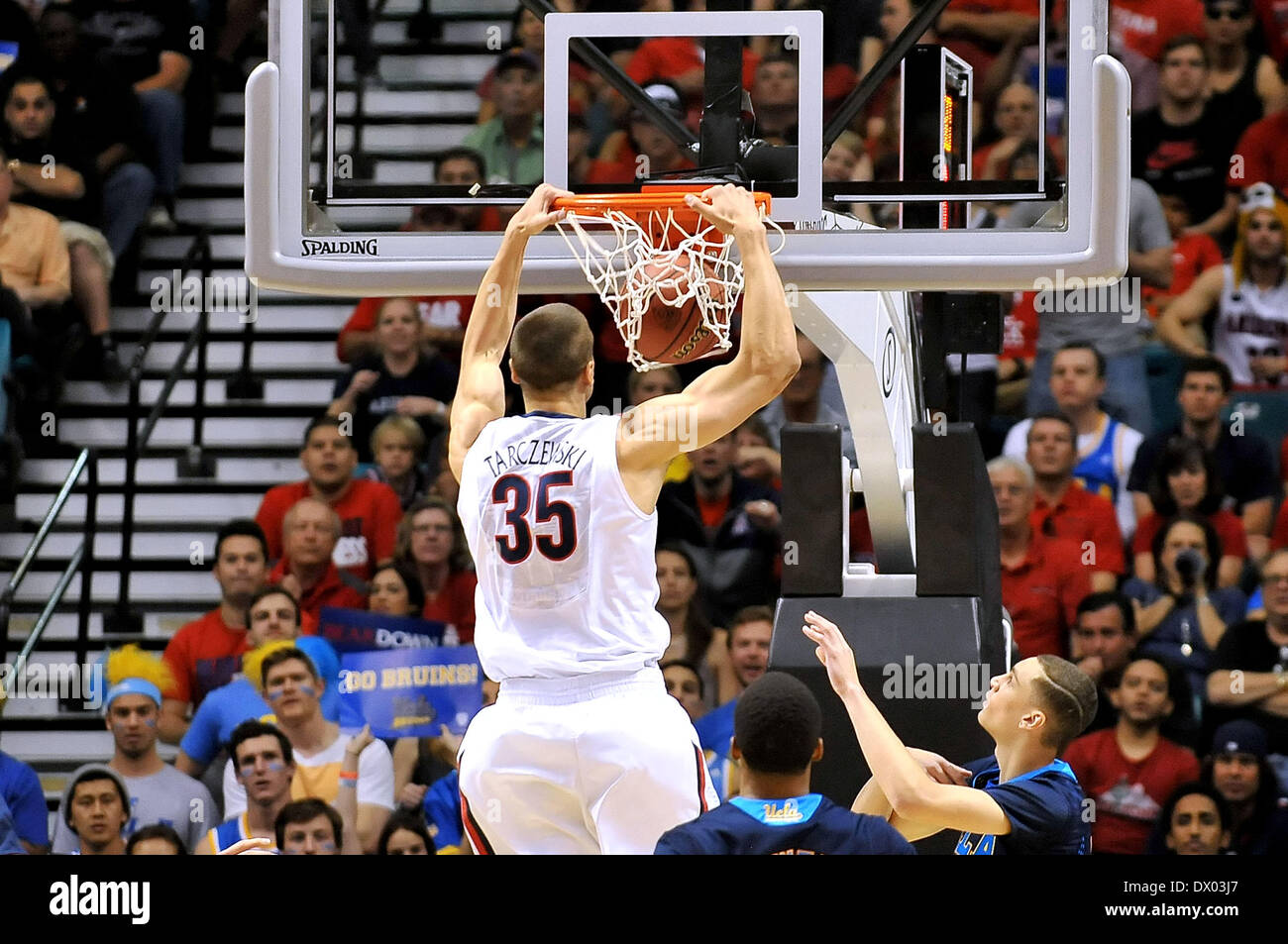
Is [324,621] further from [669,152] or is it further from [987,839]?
[987,839]

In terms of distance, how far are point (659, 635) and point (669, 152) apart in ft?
13.1

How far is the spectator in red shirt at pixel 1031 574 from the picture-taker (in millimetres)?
7031

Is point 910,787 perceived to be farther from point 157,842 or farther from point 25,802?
point 25,802

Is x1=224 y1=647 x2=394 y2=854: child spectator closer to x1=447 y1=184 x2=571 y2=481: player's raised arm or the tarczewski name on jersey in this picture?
x1=447 y1=184 x2=571 y2=481: player's raised arm

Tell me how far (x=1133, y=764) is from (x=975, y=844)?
7.73 feet

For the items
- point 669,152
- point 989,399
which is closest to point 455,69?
point 669,152

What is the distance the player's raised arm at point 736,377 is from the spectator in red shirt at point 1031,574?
3074 mm

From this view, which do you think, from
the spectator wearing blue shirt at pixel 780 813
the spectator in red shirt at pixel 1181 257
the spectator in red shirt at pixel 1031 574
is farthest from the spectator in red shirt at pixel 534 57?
the spectator wearing blue shirt at pixel 780 813

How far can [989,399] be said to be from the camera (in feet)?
25.2

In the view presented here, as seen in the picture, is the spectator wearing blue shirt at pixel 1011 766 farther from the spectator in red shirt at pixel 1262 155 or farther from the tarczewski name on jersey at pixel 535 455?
the spectator in red shirt at pixel 1262 155

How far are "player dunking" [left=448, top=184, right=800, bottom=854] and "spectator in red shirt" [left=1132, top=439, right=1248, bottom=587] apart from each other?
3424 millimetres

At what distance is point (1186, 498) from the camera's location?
728cm

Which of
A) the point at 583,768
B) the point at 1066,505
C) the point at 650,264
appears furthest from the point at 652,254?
the point at 1066,505

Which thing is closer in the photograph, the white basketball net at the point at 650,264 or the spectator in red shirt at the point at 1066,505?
the white basketball net at the point at 650,264
